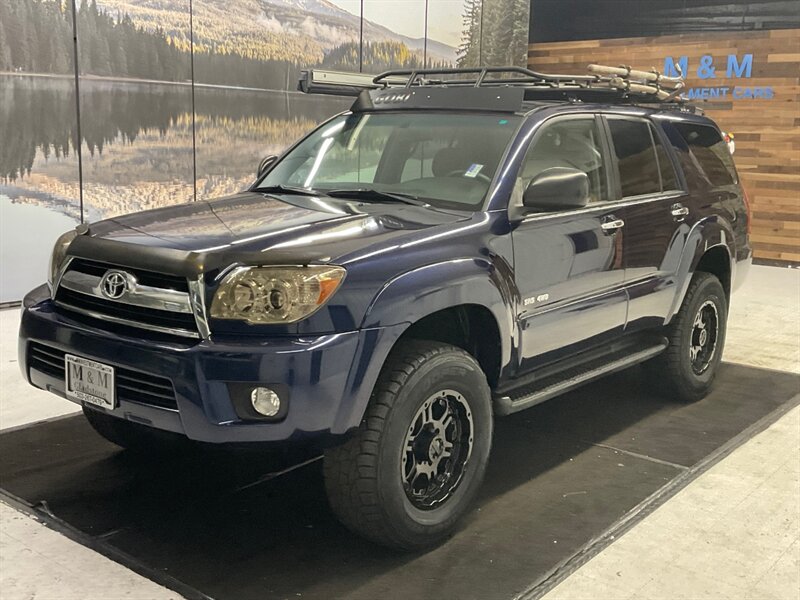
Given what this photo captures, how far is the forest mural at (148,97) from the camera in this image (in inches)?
281

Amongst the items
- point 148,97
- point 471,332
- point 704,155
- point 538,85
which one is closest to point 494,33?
point 148,97

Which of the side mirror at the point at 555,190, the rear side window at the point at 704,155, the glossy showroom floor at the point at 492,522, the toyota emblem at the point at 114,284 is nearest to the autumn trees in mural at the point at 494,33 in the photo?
the rear side window at the point at 704,155

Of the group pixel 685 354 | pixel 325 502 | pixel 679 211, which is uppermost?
pixel 679 211

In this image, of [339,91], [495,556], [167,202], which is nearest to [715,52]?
[167,202]

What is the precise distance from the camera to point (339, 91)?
15.7 feet

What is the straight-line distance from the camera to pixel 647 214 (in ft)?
14.4

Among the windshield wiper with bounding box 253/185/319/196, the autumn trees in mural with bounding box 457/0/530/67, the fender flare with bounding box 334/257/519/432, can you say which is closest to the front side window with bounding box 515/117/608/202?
the fender flare with bounding box 334/257/519/432

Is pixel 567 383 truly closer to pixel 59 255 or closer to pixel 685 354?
pixel 685 354

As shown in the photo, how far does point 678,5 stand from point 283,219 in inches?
375

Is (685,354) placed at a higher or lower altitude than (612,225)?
lower

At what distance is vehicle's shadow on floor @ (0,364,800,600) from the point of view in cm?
294

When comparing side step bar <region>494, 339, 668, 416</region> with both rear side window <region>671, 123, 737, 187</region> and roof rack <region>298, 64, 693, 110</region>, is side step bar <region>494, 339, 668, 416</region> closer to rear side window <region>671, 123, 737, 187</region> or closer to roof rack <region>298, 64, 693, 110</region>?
rear side window <region>671, 123, 737, 187</region>

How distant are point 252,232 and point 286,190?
3.16ft

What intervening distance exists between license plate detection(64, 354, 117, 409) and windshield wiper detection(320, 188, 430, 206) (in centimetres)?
128
